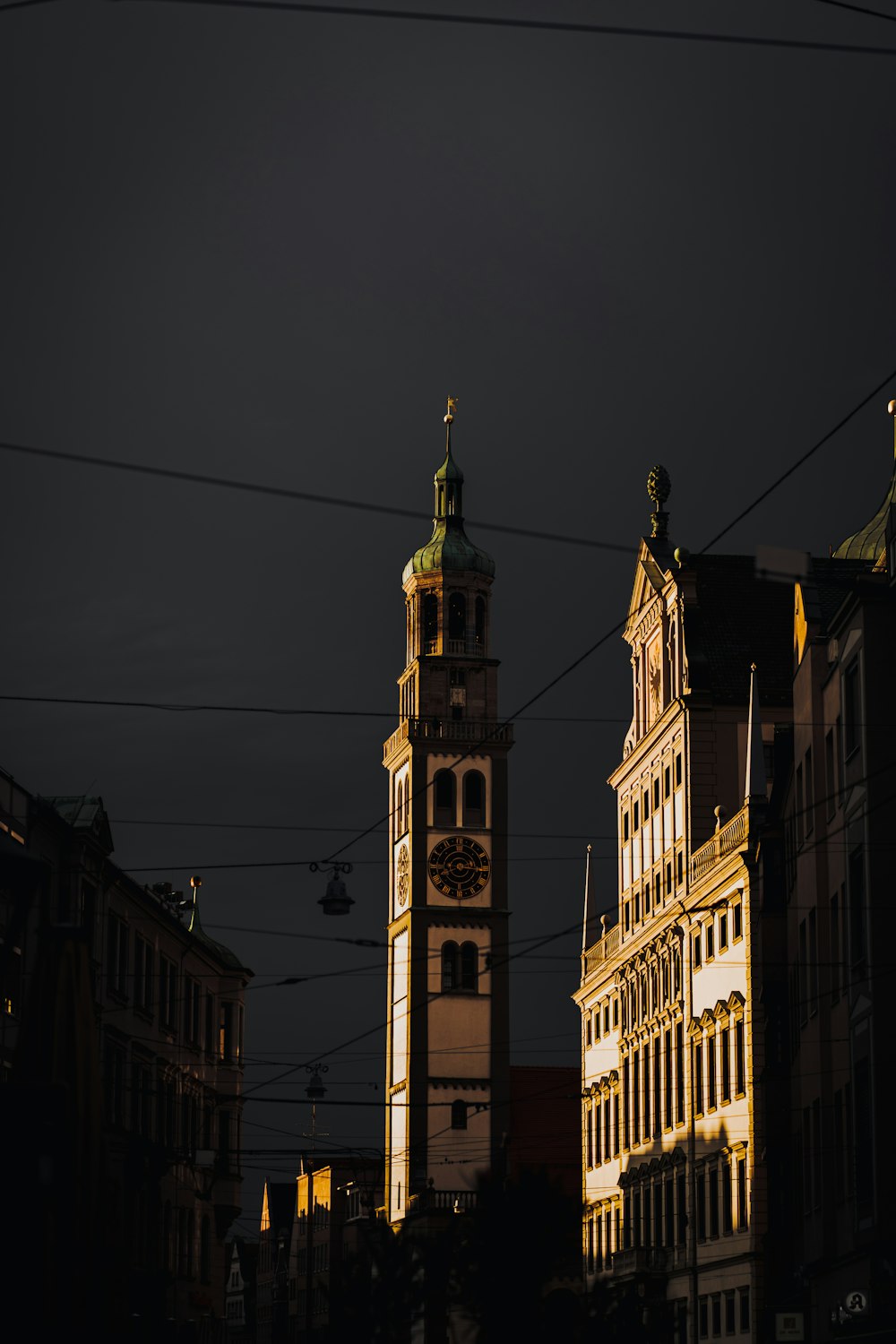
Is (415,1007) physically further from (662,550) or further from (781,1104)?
(781,1104)

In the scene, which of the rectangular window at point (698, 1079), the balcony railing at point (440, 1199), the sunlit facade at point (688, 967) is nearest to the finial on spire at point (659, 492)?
the sunlit facade at point (688, 967)

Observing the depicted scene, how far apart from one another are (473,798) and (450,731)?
165 inches

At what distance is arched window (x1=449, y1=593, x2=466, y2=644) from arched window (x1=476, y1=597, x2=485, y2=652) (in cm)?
73

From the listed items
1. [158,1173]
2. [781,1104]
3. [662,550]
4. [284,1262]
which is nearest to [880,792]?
[781,1104]

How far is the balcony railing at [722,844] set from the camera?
2261 inches

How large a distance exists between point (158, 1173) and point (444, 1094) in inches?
1955

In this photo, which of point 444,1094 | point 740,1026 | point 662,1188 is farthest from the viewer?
point 444,1094

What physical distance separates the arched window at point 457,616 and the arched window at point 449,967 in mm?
17679

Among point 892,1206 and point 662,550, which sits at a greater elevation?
point 662,550

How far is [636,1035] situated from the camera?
2876 inches

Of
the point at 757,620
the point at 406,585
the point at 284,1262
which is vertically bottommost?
the point at 284,1262

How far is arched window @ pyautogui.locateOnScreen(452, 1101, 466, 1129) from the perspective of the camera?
109125mm

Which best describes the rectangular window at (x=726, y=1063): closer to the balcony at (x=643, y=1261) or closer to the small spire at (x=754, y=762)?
the small spire at (x=754, y=762)

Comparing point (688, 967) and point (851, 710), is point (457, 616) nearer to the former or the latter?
point (688, 967)
